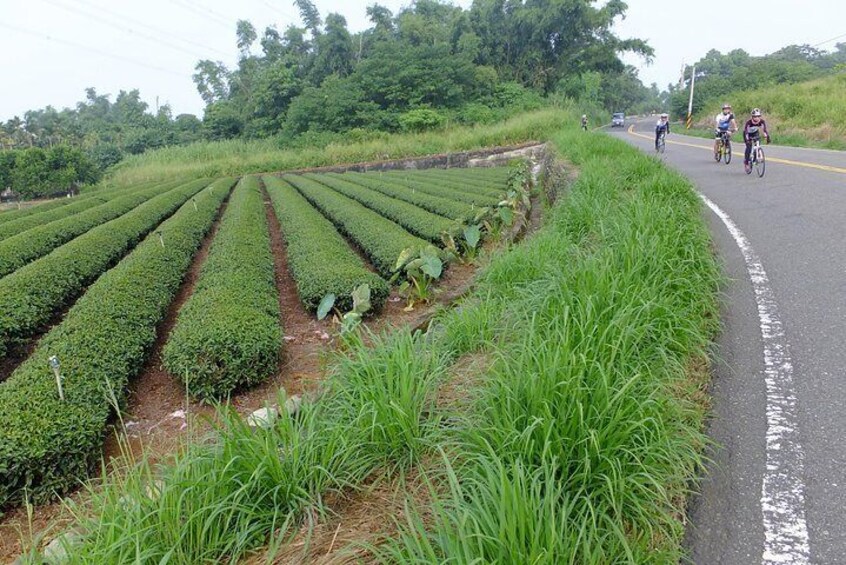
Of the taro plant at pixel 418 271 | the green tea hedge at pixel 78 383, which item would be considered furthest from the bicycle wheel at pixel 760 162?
the green tea hedge at pixel 78 383

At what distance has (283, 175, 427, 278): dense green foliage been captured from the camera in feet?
21.0

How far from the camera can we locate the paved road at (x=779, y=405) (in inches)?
74.4

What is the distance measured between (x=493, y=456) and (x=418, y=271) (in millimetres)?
3755

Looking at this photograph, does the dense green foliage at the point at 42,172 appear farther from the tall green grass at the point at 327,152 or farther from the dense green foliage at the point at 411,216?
the dense green foliage at the point at 411,216

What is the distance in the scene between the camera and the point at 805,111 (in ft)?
62.7

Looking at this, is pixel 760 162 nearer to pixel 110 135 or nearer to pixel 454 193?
pixel 454 193

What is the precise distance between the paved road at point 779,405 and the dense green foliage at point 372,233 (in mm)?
3358

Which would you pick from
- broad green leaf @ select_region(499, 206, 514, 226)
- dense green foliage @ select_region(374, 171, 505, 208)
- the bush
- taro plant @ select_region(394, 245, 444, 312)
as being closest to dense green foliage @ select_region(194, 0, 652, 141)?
the bush

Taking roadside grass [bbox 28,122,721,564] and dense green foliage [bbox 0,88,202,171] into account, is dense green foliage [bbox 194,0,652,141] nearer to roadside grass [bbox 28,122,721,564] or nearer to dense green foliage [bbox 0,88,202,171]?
dense green foliage [bbox 0,88,202,171]

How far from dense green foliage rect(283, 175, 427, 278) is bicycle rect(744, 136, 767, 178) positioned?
258 inches

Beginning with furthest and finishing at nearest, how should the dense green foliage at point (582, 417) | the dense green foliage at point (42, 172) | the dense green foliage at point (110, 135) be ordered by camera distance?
the dense green foliage at point (110, 135)
the dense green foliage at point (42, 172)
the dense green foliage at point (582, 417)

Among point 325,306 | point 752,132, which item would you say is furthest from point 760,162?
point 325,306

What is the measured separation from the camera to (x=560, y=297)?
10.8 ft

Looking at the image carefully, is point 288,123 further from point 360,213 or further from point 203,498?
point 203,498
